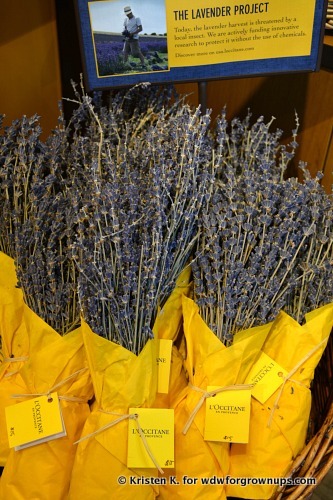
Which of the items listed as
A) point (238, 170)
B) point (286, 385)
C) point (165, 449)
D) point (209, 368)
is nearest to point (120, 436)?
point (165, 449)

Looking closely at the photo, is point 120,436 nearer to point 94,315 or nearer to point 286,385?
point 94,315

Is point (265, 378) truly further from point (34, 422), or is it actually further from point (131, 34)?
point (131, 34)

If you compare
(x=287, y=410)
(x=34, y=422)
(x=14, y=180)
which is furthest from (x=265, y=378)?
(x=14, y=180)

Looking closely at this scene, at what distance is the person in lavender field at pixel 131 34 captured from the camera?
40.3 inches

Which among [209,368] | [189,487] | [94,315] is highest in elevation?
[94,315]

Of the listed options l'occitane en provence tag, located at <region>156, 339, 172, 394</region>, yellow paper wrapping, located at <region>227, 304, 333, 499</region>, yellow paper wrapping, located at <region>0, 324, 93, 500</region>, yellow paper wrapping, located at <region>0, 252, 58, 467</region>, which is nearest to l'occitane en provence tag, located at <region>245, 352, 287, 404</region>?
yellow paper wrapping, located at <region>227, 304, 333, 499</region>

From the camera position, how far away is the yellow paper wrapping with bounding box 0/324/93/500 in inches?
37.4

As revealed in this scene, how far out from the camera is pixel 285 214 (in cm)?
95

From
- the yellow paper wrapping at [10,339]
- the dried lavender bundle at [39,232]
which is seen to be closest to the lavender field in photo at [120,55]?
the dried lavender bundle at [39,232]

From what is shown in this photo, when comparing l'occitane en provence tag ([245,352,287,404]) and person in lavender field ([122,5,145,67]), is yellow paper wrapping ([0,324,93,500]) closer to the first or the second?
l'occitane en provence tag ([245,352,287,404])

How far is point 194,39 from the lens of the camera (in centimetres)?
105

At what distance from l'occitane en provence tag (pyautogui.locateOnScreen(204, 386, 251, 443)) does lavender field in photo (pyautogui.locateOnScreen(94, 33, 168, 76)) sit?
709 mm

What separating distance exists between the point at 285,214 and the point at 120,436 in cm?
54

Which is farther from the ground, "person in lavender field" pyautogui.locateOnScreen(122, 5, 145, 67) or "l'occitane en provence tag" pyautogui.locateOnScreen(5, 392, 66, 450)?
"person in lavender field" pyautogui.locateOnScreen(122, 5, 145, 67)
